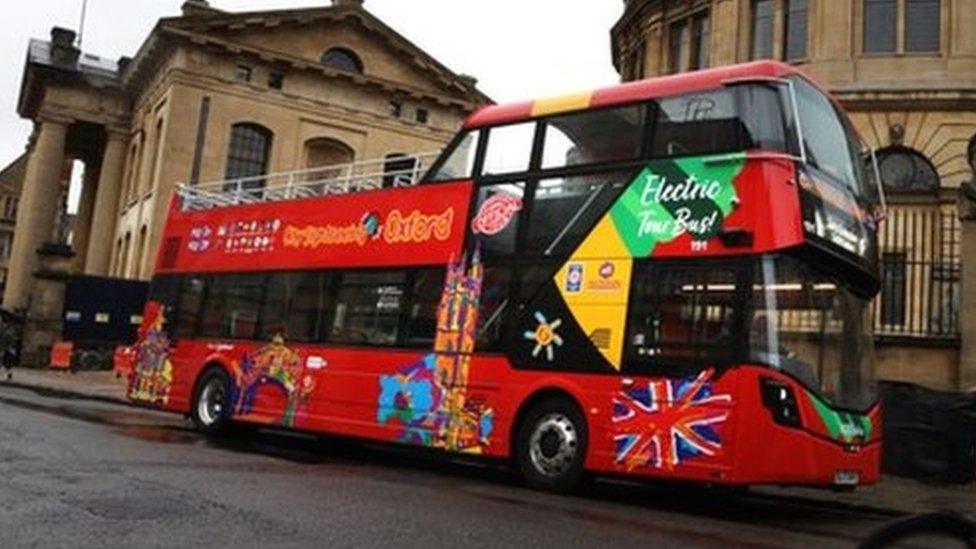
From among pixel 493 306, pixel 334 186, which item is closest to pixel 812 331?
pixel 493 306

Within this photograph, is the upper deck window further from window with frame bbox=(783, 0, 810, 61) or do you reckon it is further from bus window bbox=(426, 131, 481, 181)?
window with frame bbox=(783, 0, 810, 61)

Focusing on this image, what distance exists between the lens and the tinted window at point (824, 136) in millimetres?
10797

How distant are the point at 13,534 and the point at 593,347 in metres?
6.29

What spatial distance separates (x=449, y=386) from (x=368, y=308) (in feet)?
6.54

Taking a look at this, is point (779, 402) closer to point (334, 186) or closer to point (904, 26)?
point (334, 186)

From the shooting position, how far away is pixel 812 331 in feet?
33.6

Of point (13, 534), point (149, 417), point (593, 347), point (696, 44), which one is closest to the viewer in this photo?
point (13, 534)

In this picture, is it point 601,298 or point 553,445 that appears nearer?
point 601,298

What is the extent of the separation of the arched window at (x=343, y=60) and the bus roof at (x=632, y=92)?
117 feet

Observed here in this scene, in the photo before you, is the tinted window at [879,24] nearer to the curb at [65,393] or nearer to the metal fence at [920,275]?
the metal fence at [920,275]

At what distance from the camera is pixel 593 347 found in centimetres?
1112

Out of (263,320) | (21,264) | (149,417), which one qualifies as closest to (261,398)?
(263,320)

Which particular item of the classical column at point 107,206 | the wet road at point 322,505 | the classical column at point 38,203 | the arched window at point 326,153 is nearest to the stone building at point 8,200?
the classical column at point 38,203

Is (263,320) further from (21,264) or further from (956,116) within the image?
(21,264)
